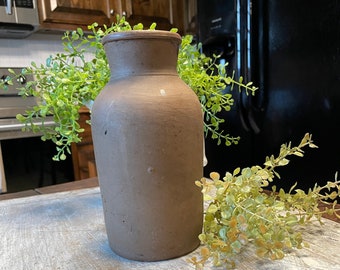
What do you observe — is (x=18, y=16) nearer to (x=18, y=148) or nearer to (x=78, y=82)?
(x=18, y=148)

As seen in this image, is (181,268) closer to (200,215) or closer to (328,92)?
(200,215)

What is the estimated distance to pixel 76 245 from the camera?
1.59 feet

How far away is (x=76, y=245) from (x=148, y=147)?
Result: 0.20 meters

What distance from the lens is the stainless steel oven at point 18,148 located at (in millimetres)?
1620

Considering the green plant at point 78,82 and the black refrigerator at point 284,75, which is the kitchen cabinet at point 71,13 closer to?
the black refrigerator at point 284,75

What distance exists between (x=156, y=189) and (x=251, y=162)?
1163 millimetres

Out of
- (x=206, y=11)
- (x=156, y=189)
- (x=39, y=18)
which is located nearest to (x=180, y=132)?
(x=156, y=189)

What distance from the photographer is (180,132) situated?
42 centimetres

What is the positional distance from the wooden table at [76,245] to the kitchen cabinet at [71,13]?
1.50m

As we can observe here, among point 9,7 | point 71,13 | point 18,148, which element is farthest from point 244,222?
point 71,13

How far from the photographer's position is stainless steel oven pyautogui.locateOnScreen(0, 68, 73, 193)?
63.8 inches

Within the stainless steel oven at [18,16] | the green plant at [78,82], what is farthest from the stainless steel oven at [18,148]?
the green plant at [78,82]

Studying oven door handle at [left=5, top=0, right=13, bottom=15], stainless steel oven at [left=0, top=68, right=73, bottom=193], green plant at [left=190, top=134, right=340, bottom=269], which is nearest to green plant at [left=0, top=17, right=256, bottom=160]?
green plant at [left=190, top=134, right=340, bottom=269]

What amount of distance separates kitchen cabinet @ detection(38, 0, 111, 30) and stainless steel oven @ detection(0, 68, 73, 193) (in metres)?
0.42
